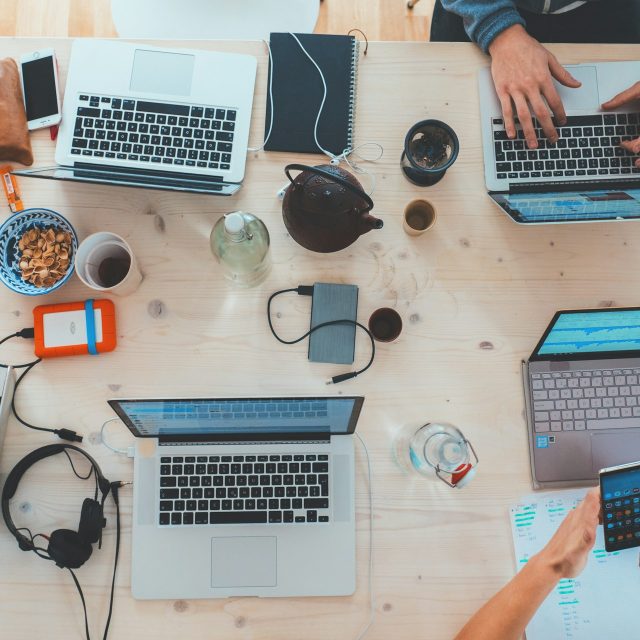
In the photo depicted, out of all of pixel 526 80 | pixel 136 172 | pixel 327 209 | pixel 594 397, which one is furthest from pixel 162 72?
pixel 594 397

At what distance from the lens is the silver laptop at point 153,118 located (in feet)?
3.39

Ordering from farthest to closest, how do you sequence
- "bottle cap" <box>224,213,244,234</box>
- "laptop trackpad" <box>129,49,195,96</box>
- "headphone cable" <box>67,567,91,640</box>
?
"laptop trackpad" <box>129,49,195,96</box>
"headphone cable" <box>67,567,91,640</box>
"bottle cap" <box>224,213,244,234</box>

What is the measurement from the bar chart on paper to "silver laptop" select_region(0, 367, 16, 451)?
0.98 meters

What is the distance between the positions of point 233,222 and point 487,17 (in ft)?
2.37

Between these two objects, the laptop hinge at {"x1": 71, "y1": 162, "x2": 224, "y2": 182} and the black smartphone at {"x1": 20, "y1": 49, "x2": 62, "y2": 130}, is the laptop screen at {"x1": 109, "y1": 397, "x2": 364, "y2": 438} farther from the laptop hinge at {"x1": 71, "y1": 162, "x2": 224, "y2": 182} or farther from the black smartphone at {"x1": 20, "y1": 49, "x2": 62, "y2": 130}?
the black smartphone at {"x1": 20, "y1": 49, "x2": 62, "y2": 130}

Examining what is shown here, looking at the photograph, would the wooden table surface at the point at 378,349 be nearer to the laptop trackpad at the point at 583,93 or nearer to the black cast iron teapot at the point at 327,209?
the laptop trackpad at the point at 583,93

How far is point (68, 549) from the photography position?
0.92 metres

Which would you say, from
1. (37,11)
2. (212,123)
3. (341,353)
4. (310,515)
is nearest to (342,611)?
(310,515)

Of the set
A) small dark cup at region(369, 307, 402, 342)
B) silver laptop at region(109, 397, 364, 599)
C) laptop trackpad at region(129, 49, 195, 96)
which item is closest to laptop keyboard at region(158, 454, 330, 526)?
silver laptop at region(109, 397, 364, 599)

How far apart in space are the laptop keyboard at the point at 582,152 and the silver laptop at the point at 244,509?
2.03ft

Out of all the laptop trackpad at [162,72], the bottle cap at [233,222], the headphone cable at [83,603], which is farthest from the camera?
the laptop trackpad at [162,72]

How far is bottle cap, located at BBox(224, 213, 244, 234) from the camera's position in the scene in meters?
0.85

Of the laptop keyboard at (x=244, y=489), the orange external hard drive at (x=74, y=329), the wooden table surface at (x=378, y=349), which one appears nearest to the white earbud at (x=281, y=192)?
the wooden table surface at (x=378, y=349)

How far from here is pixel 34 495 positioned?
1.00 m
